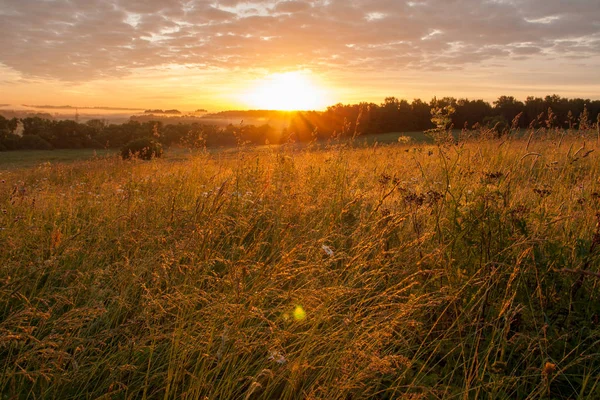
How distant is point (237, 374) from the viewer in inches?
73.6

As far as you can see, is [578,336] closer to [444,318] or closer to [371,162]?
[444,318]

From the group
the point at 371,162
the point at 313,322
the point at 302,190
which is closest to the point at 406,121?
the point at 371,162

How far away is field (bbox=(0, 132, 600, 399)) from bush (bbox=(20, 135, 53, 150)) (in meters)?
38.7

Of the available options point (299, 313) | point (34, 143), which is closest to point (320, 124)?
point (34, 143)

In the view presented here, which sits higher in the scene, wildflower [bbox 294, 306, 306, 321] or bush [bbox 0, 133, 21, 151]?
bush [bbox 0, 133, 21, 151]

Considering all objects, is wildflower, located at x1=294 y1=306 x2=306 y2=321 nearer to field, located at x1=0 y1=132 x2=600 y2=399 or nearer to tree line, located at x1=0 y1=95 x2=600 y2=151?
field, located at x1=0 y1=132 x2=600 y2=399

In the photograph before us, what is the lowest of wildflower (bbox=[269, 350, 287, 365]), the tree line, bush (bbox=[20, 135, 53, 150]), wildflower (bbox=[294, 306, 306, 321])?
wildflower (bbox=[269, 350, 287, 365])

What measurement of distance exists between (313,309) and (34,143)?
42.5 metres

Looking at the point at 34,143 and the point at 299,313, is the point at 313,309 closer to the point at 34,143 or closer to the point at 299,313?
the point at 299,313

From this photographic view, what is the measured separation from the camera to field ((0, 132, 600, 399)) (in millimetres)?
1763

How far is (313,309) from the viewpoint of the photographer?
1.99m

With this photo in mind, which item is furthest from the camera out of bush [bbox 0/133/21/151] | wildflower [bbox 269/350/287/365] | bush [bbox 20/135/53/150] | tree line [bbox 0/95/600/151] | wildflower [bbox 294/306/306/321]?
bush [bbox 20/135/53/150]

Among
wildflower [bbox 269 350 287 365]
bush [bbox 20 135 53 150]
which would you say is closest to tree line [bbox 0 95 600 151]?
bush [bbox 20 135 53 150]

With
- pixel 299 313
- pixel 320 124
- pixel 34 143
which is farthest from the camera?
pixel 34 143
